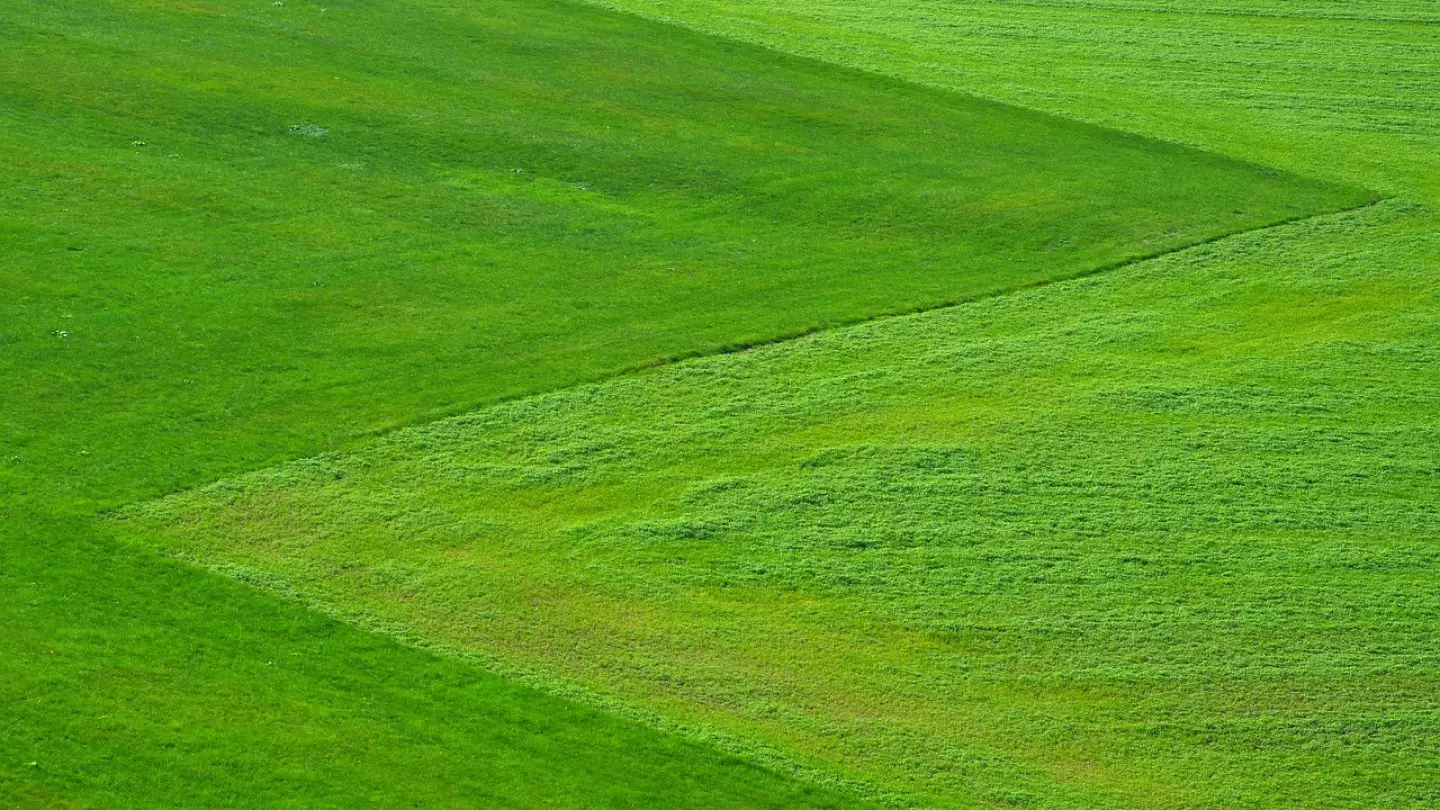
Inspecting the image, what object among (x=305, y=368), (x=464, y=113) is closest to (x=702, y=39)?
(x=464, y=113)

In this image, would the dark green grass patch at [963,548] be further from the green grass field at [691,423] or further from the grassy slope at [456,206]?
the grassy slope at [456,206]

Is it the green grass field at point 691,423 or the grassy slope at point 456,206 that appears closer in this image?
the green grass field at point 691,423

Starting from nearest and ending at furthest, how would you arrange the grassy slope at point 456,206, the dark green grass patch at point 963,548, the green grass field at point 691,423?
1. the green grass field at point 691,423
2. the dark green grass patch at point 963,548
3. the grassy slope at point 456,206

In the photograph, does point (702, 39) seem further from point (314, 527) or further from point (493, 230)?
point (314, 527)

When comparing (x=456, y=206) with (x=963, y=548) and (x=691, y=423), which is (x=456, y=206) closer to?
(x=691, y=423)

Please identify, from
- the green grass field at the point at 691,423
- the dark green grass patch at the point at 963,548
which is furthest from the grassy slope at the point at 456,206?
the dark green grass patch at the point at 963,548

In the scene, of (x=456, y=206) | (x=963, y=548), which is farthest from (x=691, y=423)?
(x=456, y=206)
